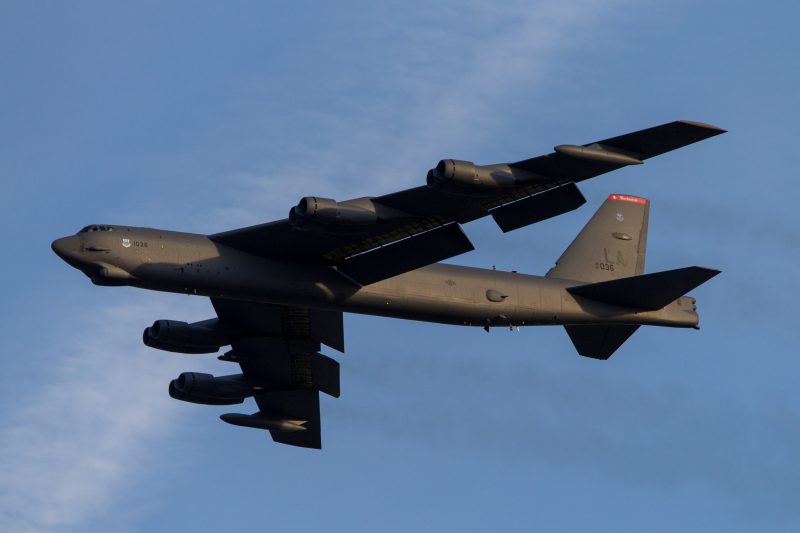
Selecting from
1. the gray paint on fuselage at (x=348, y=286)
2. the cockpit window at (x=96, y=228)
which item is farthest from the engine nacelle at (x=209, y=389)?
the cockpit window at (x=96, y=228)

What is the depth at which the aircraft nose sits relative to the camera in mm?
49812

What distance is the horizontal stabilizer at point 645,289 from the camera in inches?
2142

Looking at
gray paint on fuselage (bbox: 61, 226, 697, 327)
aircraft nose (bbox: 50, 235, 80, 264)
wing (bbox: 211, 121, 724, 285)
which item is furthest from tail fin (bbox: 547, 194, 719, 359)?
aircraft nose (bbox: 50, 235, 80, 264)

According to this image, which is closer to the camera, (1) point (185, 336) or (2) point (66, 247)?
(2) point (66, 247)

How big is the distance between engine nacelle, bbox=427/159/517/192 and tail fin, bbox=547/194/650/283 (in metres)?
11.7

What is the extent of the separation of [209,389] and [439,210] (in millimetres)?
14759

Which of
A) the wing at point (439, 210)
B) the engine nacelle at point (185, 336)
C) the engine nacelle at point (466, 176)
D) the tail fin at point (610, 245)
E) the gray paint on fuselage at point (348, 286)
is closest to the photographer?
the engine nacelle at point (466, 176)

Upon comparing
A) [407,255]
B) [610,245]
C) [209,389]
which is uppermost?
[610,245]

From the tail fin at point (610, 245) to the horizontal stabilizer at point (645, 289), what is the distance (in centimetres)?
280

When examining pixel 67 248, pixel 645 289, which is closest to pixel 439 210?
pixel 645 289

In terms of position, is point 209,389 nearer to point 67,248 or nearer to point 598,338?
point 67,248

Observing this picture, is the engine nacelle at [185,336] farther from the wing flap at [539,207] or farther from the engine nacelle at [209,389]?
the wing flap at [539,207]

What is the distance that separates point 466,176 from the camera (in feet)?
154

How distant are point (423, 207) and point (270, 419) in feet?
48.8
